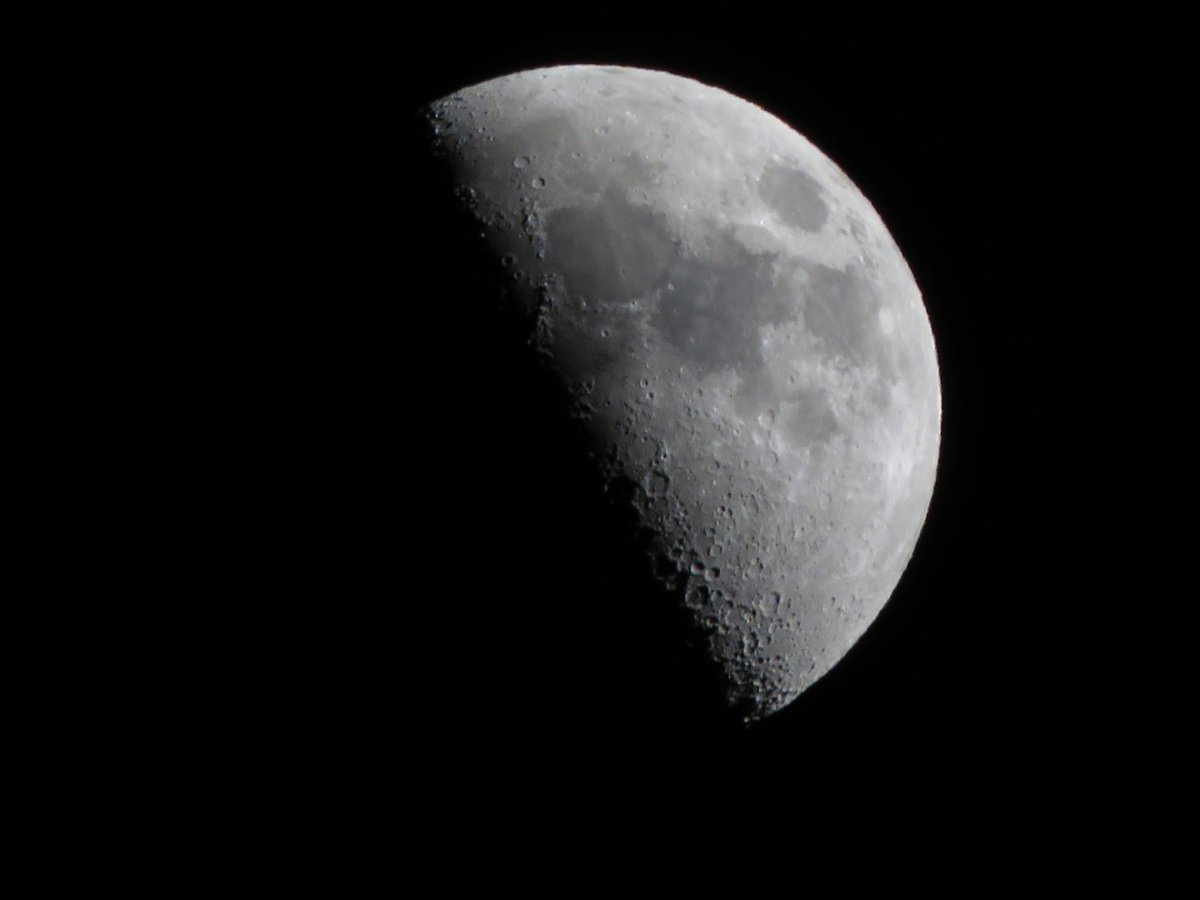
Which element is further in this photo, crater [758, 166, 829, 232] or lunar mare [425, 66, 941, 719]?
crater [758, 166, 829, 232]

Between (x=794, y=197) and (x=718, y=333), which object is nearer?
(x=718, y=333)

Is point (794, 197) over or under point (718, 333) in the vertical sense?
over

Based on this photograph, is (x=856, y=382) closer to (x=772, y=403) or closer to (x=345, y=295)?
(x=772, y=403)

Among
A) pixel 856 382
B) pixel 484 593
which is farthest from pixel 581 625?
pixel 856 382

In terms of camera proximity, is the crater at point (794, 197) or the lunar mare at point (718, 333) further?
the crater at point (794, 197)

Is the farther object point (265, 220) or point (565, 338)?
point (265, 220)

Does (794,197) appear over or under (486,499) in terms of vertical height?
over

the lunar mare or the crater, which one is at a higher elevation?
the crater

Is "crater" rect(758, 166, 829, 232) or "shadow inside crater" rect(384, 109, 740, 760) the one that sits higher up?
"crater" rect(758, 166, 829, 232)
